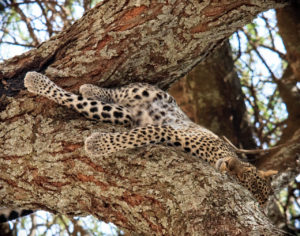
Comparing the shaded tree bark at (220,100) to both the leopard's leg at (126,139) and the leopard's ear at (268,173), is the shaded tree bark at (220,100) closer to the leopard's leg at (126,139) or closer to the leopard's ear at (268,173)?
the leopard's ear at (268,173)

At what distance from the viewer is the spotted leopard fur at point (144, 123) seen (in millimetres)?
4312

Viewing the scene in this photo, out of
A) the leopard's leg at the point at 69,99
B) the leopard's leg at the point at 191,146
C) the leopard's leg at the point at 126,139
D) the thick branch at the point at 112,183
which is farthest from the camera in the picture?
the leopard's leg at the point at 69,99

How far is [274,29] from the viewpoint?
745cm

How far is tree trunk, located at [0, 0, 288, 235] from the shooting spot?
356 cm

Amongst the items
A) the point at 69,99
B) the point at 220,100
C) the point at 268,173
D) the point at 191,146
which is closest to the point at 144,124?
the point at 191,146

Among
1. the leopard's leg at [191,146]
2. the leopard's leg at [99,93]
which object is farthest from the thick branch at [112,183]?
the leopard's leg at [99,93]

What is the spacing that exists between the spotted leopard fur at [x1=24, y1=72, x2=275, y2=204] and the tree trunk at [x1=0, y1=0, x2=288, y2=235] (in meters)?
0.11

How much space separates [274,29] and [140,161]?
4.37 m

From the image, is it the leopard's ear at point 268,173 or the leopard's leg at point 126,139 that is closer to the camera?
the leopard's leg at point 126,139

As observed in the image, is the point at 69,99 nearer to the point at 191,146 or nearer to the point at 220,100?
the point at 191,146

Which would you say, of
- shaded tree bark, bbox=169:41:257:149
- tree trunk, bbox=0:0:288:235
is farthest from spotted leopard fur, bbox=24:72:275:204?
shaded tree bark, bbox=169:41:257:149

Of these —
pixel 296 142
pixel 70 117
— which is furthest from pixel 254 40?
pixel 70 117

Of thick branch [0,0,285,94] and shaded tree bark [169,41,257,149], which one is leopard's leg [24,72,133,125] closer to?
thick branch [0,0,285,94]

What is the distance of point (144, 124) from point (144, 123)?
0.02 m
